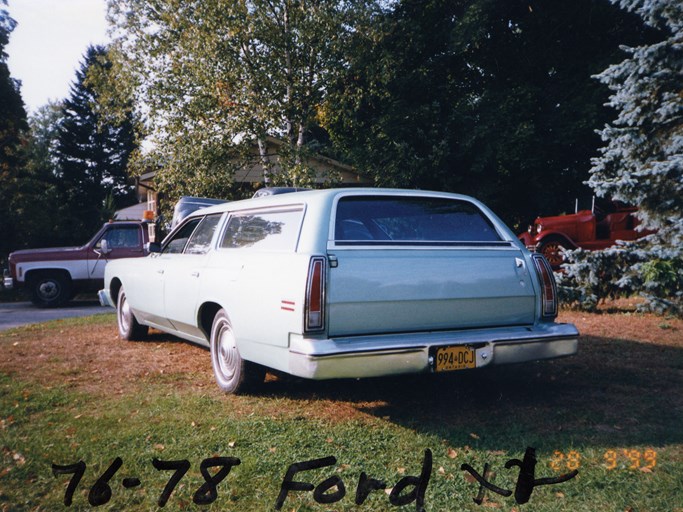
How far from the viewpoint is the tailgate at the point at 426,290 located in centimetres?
407

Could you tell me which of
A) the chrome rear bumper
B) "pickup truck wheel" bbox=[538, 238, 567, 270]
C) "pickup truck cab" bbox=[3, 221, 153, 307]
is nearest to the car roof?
the chrome rear bumper

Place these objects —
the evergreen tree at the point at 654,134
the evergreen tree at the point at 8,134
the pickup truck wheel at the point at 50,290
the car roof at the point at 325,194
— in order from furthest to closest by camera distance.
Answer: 1. the evergreen tree at the point at 8,134
2. the pickup truck wheel at the point at 50,290
3. the evergreen tree at the point at 654,134
4. the car roof at the point at 325,194

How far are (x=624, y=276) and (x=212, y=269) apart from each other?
6.15 meters

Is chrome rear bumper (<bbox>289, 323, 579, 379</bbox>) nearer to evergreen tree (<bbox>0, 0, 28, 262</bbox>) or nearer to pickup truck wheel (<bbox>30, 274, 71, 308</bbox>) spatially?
pickup truck wheel (<bbox>30, 274, 71, 308</bbox>)

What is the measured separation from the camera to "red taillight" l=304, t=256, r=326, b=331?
13.0 ft

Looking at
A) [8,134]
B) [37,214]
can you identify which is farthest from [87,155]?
A: [37,214]

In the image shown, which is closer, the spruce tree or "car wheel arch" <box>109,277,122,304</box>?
the spruce tree

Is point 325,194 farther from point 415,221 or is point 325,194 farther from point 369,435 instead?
point 369,435

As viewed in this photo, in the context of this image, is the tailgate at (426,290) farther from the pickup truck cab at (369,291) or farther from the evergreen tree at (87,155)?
the evergreen tree at (87,155)

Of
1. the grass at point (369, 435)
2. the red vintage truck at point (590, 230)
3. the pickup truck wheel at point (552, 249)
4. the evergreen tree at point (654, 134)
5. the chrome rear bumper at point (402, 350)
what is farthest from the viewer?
the pickup truck wheel at point (552, 249)

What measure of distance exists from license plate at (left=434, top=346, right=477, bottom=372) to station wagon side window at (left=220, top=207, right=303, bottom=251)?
1265 mm

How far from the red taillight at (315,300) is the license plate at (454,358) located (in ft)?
2.69

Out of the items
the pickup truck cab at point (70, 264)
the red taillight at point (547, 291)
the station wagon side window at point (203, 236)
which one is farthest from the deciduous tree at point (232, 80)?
the red taillight at point (547, 291)

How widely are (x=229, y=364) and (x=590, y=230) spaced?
10.1 meters
